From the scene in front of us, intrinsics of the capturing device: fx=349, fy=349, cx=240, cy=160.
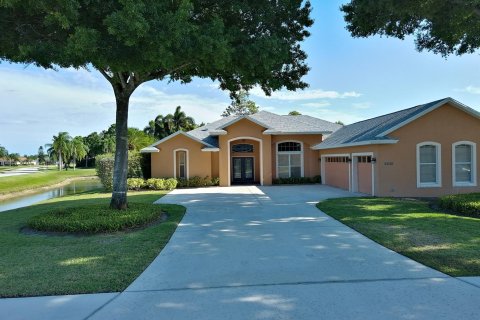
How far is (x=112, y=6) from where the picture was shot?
24.6ft

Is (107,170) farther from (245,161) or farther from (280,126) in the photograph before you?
(280,126)

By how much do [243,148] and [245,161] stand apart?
0.95m

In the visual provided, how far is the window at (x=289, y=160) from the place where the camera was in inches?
961

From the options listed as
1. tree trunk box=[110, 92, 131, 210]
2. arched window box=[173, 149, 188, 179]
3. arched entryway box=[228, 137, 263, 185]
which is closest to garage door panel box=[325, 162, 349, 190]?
Result: arched entryway box=[228, 137, 263, 185]

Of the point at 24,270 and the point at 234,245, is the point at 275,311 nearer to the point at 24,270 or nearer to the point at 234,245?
the point at 234,245

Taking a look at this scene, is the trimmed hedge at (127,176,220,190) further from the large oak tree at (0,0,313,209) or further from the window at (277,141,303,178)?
the large oak tree at (0,0,313,209)

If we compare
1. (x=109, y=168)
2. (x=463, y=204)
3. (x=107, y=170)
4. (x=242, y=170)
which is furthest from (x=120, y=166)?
(x=242, y=170)

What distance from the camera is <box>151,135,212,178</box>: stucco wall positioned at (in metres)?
24.1

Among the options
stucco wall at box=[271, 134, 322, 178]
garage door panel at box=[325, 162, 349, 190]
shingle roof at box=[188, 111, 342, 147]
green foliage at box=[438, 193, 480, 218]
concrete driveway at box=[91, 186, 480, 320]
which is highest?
shingle roof at box=[188, 111, 342, 147]

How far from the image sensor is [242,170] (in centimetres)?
2495

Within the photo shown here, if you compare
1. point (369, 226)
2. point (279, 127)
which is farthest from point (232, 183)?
point (369, 226)

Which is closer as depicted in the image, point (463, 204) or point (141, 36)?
point (141, 36)

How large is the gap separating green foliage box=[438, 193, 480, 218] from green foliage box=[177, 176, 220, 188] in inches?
566

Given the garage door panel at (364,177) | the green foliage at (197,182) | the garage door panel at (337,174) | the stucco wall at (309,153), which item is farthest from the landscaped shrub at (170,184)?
the garage door panel at (364,177)
